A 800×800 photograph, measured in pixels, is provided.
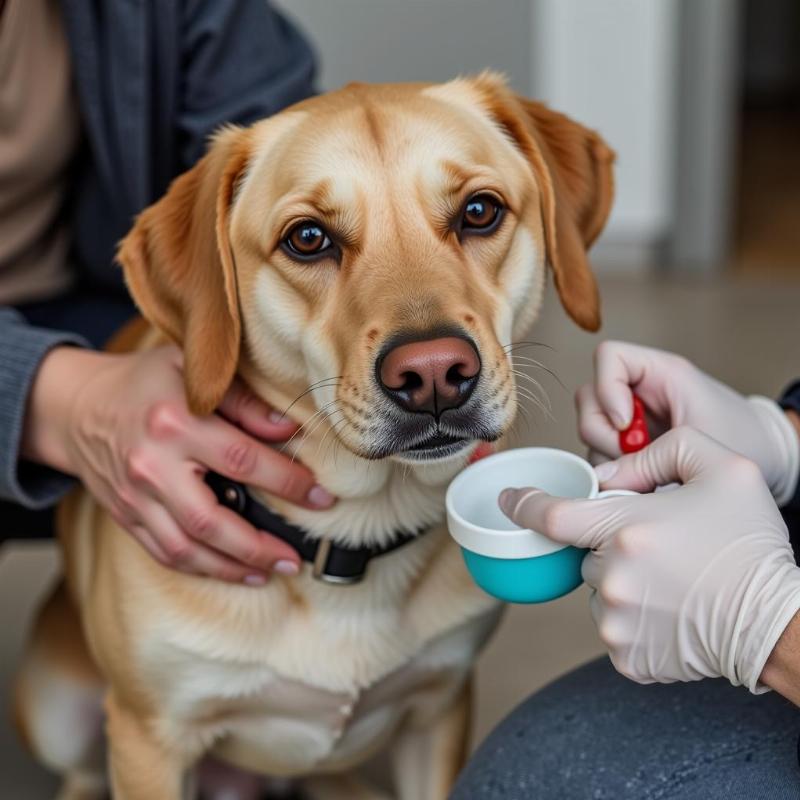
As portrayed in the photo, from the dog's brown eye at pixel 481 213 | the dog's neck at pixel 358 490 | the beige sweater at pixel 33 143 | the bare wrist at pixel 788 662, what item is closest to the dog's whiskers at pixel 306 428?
the dog's neck at pixel 358 490

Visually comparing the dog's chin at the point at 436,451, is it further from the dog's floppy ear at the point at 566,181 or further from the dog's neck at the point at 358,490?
the dog's floppy ear at the point at 566,181

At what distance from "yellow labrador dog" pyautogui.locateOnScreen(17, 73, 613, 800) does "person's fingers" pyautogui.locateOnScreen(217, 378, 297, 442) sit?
22 mm

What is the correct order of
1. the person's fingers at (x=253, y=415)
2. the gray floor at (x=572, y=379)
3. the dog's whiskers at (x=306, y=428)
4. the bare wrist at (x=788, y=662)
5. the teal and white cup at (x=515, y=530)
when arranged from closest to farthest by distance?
the bare wrist at (x=788, y=662)
the teal and white cup at (x=515, y=530)
the dog's whiskers at (x=306, y=428)
the person's fingers at (x=253, y=415)
the gray floor at (x=572, y=379)

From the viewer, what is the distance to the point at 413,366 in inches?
40.8

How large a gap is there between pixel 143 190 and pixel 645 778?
3.13 ft

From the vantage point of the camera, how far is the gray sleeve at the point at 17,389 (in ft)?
4.39

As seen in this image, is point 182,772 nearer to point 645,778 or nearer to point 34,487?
point 34,487

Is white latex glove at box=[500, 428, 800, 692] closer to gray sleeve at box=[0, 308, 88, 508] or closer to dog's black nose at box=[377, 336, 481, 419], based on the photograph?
dog's black nose at box=[377, 336, 481, 419]

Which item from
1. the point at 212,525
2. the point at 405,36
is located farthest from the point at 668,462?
the point at 405,36

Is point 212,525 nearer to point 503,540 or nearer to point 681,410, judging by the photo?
point 503,540

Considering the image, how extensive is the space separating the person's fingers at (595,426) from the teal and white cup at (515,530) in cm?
11

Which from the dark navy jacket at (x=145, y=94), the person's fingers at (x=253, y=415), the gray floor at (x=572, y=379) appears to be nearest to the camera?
the person's fingers at (x=253, y=415)

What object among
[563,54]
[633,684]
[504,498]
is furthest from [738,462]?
[563,54]

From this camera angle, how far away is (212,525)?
1226 millimetres
